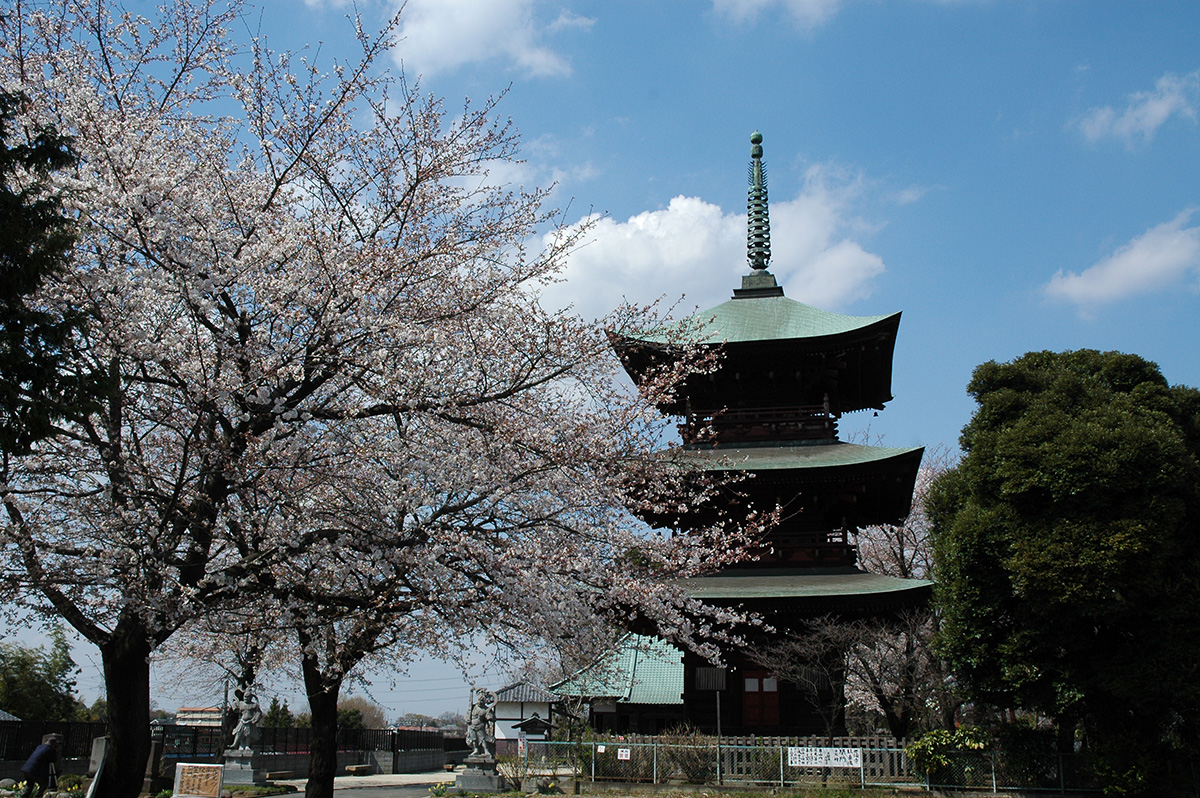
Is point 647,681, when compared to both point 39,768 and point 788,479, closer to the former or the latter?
point 788,479

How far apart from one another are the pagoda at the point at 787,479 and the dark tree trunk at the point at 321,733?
8492mm

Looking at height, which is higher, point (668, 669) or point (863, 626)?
point (863, 626)

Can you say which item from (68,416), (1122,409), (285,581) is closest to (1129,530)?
(1122,409)

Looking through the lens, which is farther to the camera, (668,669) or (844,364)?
(668,669)

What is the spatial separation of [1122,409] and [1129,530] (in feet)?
10.2

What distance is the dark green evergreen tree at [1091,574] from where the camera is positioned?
50.3 feet

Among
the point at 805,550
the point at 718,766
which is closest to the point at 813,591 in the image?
the point at 805,550

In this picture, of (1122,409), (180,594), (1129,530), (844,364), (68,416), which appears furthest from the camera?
(844,364)

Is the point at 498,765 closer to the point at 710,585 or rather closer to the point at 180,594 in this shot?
the point at 710,585

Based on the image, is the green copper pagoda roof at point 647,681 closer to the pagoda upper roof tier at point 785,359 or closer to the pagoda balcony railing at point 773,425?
the pagoda balcony railing at point 773,425

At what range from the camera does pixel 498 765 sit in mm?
22891

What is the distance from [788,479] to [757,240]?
29.9 ft

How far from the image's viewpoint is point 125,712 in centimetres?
867

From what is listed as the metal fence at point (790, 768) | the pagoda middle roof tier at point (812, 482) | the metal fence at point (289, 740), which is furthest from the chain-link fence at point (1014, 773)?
the metal fence at point (289, 740)
